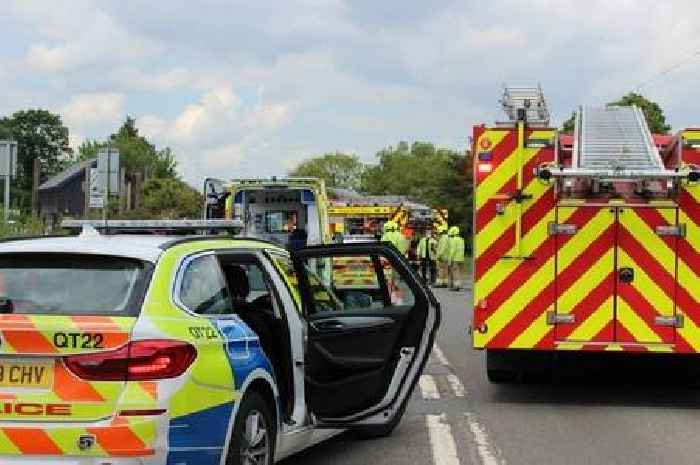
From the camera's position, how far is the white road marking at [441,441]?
23.7ft

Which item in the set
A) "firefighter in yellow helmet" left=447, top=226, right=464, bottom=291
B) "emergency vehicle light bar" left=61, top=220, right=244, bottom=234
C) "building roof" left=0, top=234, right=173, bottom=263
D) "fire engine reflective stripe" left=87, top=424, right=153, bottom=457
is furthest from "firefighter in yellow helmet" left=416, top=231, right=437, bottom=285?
"fire engine reflective stripe" left=87, top=424, right=153, bottom=457

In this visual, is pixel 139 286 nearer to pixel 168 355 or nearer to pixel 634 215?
pixel 168 355

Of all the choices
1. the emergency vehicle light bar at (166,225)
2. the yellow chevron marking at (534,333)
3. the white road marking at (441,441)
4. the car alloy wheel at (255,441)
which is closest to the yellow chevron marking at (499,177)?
the yellow chevron marking at (534,333)

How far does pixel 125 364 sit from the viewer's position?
15.8 ft

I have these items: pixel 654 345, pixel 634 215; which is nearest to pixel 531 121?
pixel 634 215

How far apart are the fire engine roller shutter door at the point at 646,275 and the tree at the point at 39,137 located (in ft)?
359

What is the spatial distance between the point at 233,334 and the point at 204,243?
0.61 metres

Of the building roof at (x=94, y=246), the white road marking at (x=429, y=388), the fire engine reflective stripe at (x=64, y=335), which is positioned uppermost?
the building roof at (x=94, y=246)

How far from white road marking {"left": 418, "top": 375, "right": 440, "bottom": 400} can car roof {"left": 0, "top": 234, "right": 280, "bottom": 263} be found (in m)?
4.56

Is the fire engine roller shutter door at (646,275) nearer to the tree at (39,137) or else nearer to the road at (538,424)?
the road at (538,424)

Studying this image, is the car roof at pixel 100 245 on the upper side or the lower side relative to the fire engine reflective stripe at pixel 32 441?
upper

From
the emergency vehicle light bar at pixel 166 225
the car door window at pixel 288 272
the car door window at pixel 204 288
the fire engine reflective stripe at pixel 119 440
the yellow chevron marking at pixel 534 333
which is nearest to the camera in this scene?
the fire engine reflective stripe at pixel 119 440

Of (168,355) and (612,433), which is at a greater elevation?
(168,355)

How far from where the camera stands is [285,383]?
6.39 metres
